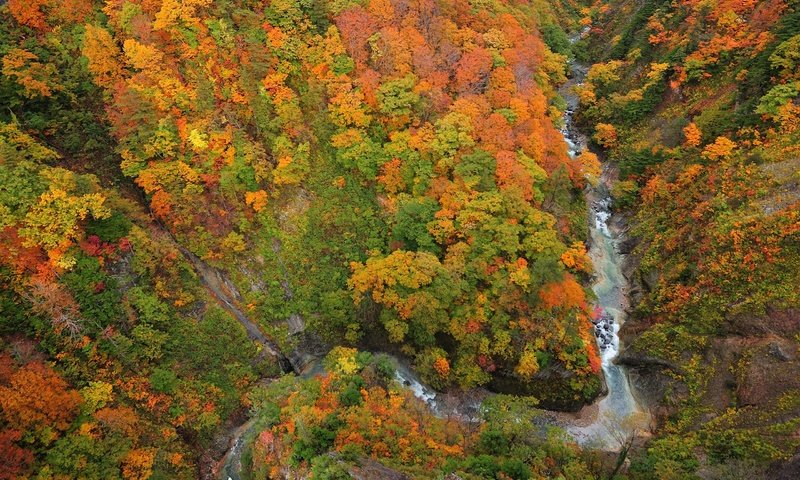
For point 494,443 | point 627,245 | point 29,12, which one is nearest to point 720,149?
A: point 627,245

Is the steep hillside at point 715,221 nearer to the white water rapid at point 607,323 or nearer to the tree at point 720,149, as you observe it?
the tree at point 720,149

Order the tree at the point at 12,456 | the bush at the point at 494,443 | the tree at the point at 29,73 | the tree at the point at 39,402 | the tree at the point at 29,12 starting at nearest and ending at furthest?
the tree at the point at 12,456, the tree at the point at 39,402, the bush at the point at 494,443, the tree at the point at 29,73, the tree at the point at 29,12

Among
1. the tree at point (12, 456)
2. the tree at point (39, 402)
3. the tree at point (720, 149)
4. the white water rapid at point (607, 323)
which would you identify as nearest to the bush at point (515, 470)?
the white water rapid at point (607, 323)

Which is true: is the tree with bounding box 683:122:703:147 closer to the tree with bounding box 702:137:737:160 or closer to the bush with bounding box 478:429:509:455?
the tree with bounding box 702:137:737:160

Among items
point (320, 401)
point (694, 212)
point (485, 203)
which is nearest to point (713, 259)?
point (694, 212)

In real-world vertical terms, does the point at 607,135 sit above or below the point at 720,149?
below

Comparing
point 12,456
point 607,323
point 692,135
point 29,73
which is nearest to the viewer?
point 12,456

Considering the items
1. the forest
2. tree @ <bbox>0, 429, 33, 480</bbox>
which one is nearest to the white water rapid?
the forest

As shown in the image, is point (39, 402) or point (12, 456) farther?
point (39, 402)

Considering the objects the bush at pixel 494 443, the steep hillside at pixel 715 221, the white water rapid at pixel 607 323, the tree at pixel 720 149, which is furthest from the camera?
the tree at pixel 720 149

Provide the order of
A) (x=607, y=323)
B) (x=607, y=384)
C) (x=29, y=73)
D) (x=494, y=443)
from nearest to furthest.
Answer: (x=494, y=443), (x=29, y=73), (x=607, y=384), (x=607, y=323)

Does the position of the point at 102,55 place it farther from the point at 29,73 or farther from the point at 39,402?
the point at 39,402
